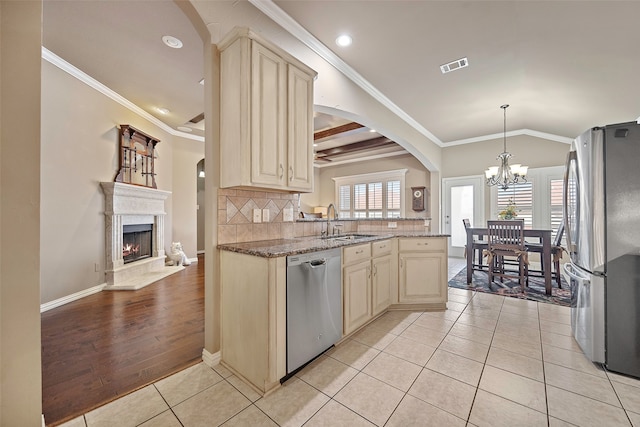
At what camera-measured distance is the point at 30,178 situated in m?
1.10

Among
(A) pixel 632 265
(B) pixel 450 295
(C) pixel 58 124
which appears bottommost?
(B) pixel 450 295

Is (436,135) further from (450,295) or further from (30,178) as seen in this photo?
(30,178)

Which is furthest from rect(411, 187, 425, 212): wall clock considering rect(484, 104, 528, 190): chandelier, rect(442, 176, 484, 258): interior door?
rect(484, 104, 528, 190): chandelier

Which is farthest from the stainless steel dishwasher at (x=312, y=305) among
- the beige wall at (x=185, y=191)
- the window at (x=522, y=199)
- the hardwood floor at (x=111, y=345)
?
the window at (x=522, y=199)

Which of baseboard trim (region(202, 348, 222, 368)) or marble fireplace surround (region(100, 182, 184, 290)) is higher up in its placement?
marble fireplace surround (region(100, 182, 184, 290))

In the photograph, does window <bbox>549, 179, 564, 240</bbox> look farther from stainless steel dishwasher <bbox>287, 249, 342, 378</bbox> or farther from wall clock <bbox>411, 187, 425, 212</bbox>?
stainless steel dishwasher <bbox>287, 249, 342, 378</bbox>

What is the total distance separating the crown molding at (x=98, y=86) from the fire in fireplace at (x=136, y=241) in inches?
79.4

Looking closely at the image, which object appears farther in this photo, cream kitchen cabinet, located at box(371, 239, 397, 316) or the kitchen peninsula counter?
cream kitchen cabinet, located at box(371, 239, 397, 316)

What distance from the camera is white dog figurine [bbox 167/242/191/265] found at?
532 cm

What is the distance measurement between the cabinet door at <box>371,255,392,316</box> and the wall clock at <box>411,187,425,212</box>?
4.38m

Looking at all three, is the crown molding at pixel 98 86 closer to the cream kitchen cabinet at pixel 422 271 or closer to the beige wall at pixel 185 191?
the beige wall at pixel 185 191

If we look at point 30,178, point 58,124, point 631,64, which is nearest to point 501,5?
point 631,64

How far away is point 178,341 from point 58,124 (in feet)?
10.3

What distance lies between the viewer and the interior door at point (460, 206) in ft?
19.9
